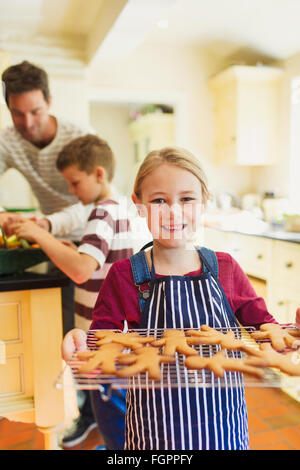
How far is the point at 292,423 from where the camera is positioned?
433 mm

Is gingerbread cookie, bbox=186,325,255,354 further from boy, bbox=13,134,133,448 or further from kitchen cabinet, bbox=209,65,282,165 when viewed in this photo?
kitchen cabinet, bbox=209,65,282,165

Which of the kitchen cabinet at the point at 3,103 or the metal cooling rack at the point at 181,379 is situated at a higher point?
the kitchen cabinet at the point at 3,103

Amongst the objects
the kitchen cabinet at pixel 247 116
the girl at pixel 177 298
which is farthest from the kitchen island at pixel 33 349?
the kitchen cabinet at pixel 247 116

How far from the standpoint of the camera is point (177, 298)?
0.40 metres

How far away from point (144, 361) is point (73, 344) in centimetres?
8

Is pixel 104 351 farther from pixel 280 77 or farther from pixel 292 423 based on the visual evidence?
pixel 280 77

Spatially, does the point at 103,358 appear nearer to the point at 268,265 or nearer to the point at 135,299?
the point at 135,299

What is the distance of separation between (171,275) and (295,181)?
1.06 meters

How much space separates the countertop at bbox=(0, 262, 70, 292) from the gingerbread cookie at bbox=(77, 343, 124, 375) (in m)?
0.29

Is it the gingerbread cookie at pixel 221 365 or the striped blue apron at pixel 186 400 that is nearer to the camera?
the gingerbread cookie at pixel 221 365

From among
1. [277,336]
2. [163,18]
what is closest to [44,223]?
[277,336]

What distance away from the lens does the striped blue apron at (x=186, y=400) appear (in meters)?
0.39

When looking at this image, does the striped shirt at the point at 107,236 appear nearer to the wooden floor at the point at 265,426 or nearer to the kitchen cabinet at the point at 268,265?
the kitchen cabinet at the point at 268,265

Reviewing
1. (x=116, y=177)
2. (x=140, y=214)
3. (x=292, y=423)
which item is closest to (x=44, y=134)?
(x=116, y=177)
